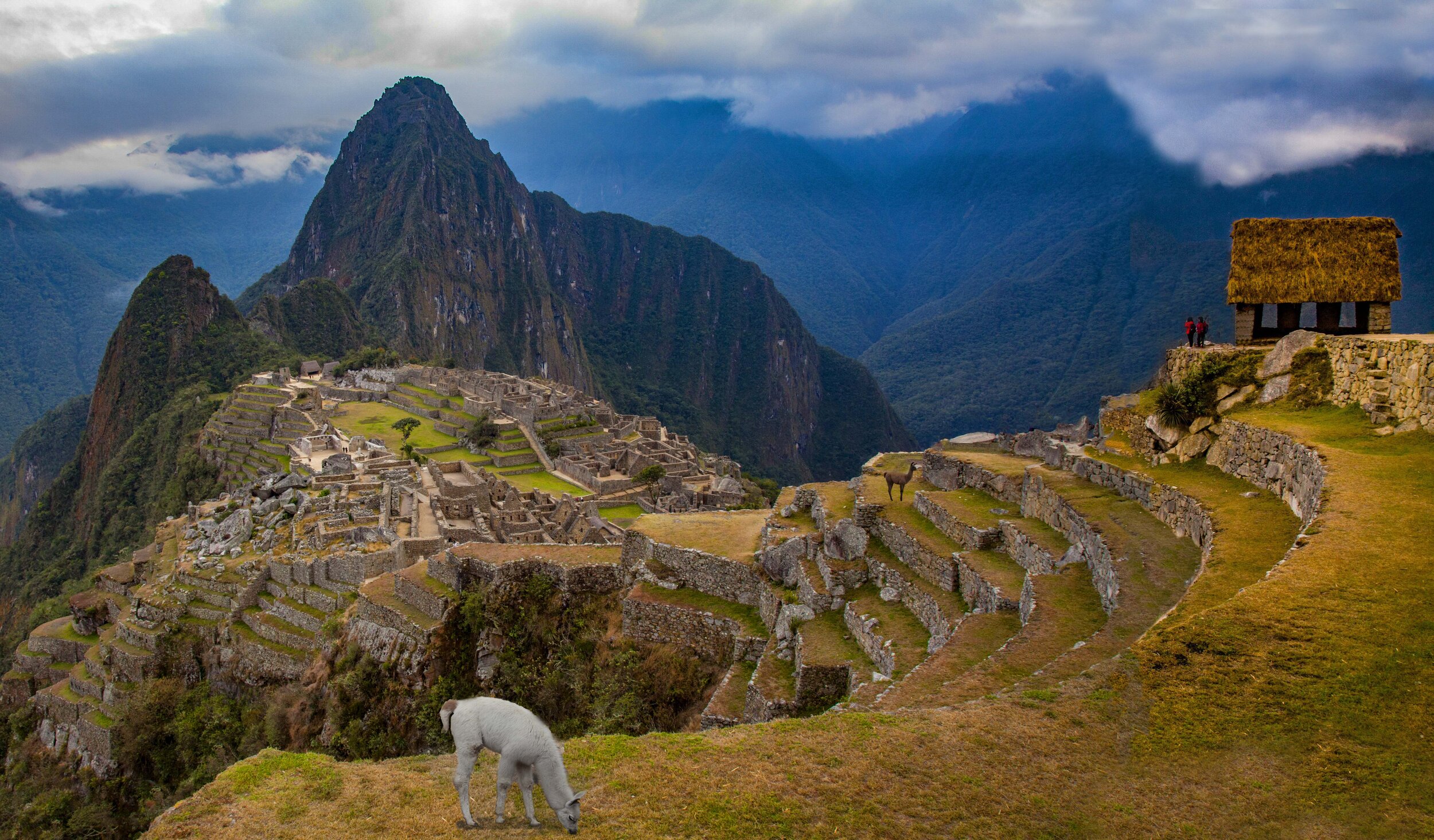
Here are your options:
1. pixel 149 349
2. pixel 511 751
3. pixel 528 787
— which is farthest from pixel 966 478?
pixel 149 349

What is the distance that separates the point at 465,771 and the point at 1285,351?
42.3ft

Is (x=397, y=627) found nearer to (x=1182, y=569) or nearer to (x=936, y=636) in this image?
(x=936, y=636)

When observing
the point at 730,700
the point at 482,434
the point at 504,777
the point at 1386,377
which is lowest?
the point at 730,700

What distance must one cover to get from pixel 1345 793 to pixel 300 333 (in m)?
132

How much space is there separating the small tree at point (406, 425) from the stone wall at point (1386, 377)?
5439 centimetres

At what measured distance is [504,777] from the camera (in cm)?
641

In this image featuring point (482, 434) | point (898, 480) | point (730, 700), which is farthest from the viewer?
point (482, 434)

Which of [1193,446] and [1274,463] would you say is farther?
[1193,446]

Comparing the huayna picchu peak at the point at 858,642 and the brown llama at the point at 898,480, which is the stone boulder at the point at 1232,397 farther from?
the brown llama at the point at 898,480

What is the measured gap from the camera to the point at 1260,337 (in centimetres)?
1603

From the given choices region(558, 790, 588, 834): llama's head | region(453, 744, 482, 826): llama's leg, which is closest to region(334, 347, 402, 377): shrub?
region(453, 744, 482, 826): llama's leg

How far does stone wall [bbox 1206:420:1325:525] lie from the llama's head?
7.47m

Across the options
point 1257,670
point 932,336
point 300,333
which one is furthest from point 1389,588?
point 932,336

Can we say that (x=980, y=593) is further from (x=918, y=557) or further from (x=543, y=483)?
(x=543, y=483)
